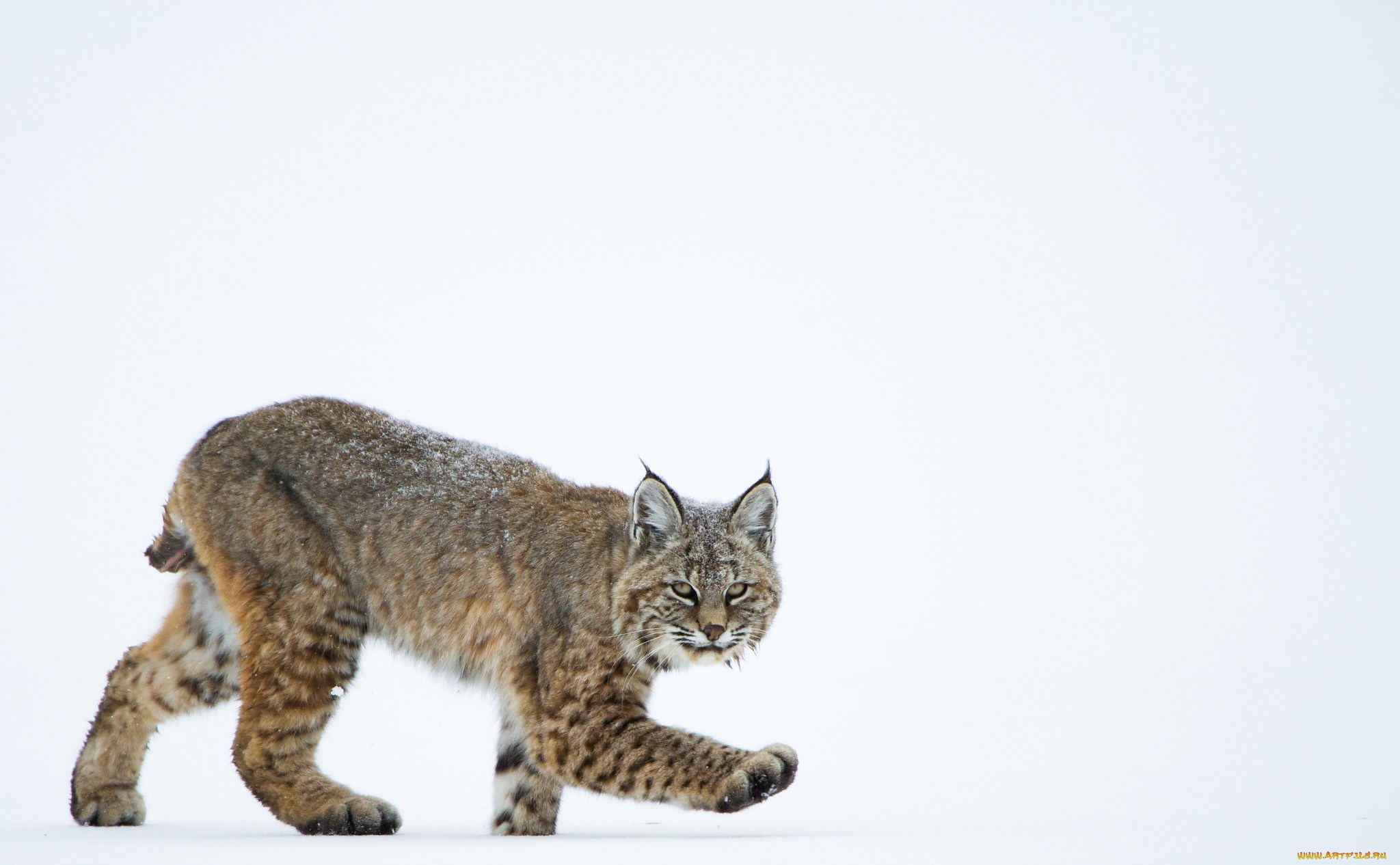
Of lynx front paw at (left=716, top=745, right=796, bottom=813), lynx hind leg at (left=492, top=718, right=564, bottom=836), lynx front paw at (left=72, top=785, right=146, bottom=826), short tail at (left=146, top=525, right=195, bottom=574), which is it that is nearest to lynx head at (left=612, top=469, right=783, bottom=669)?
lynx front paw at (left=716, top=745, right=796, bottom=813)

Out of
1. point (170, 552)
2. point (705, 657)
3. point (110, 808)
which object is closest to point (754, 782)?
point (705, 657)

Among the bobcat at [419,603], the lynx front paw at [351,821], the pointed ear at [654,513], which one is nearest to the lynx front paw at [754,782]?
the bobcat at [419,603]

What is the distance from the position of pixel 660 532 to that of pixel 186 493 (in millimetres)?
2541

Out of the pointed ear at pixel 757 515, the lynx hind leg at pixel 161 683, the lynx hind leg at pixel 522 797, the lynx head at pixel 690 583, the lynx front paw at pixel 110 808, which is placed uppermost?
the pointed ear at pixel 757 515

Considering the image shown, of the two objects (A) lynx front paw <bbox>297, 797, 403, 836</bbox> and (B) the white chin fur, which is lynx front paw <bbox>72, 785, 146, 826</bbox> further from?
(B) the white chin fur

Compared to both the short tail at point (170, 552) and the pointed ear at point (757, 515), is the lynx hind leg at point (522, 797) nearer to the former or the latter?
the pointed ear at point (757, 515)

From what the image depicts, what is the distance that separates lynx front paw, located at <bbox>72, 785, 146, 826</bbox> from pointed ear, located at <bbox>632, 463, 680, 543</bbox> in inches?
111

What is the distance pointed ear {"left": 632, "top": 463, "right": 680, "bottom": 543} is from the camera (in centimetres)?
659

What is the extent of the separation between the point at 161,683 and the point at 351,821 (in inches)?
65.3

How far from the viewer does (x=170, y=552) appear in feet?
24.4

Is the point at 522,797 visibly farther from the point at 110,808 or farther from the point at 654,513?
the point at 110,808

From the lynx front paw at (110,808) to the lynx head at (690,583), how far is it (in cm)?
258

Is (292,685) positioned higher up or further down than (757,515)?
further down

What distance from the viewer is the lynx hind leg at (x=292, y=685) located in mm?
6500
